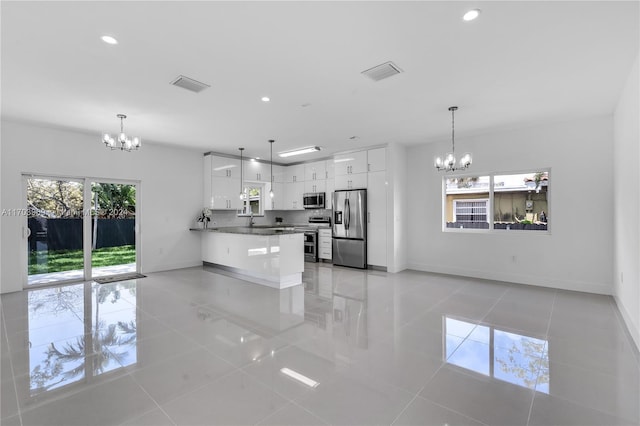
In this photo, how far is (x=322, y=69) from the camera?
3189 mm

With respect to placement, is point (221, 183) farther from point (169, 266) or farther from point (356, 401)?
point (356, 401)

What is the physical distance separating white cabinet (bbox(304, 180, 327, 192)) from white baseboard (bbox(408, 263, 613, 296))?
3.20 meters

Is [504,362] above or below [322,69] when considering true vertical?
below

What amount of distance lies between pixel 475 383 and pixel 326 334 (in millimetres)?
1470

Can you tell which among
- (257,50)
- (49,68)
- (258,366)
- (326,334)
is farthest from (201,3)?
(326,334)

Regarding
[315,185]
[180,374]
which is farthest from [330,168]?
[180,374]

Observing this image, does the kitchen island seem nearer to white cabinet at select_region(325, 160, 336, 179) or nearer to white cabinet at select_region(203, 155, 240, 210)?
white cabinet at select_region(203, 155, 240, 210)

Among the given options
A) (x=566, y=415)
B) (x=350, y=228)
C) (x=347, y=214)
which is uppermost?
(x=347, y=214)

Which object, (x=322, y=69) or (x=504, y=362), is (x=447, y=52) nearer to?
(x=322, y=69)

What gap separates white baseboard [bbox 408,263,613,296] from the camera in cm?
491

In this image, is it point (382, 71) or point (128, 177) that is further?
point (128, 177)

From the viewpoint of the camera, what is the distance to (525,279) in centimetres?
552

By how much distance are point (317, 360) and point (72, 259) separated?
18.7 feet

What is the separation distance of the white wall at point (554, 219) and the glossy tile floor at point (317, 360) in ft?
2.84
